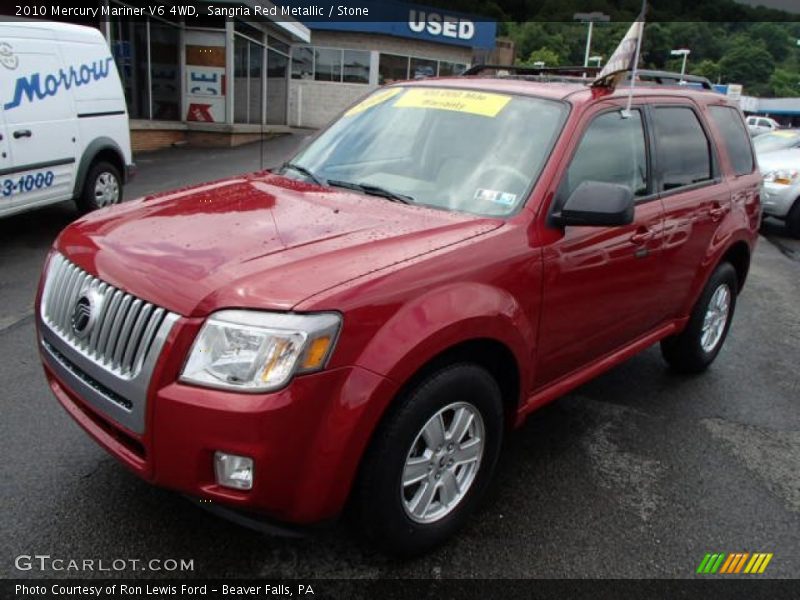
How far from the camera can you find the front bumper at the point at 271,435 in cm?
205

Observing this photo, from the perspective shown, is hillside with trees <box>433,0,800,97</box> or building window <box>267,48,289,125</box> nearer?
hillside with trees <box>433,0,800,97</box>

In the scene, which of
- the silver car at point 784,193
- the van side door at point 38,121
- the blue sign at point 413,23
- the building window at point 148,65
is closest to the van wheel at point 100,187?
the van side door at point 38,121

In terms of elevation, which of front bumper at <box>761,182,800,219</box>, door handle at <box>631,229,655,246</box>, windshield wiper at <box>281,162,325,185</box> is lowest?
front bumper at <box>761,182,800,219</box>

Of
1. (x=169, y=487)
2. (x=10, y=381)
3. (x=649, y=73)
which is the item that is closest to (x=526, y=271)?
(x=169, y=487)

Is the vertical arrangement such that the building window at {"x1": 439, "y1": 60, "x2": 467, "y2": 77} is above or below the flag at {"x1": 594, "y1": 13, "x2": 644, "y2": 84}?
above

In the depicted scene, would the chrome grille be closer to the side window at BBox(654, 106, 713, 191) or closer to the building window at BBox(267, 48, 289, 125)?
the side window at BBox(654, 106, 713, 191)

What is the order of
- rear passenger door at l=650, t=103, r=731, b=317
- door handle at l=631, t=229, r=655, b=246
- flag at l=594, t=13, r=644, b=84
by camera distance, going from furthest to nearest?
rear passenger door at l=650, t=103, r=731, b=317, door handle at l=631, t=229, r=655, b=246, flag at l=594, t=13, r=644, b=84

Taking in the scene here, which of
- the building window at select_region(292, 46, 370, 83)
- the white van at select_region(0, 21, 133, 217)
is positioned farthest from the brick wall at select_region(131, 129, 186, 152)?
the building window at select_region(292, 46, 370, 83)

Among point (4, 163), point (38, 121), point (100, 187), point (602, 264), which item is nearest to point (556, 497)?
point (602, 264)

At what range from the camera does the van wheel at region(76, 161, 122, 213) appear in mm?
7512

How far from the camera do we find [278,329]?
207 centimetres

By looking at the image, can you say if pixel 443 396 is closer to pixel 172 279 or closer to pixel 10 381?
pixel 172 279

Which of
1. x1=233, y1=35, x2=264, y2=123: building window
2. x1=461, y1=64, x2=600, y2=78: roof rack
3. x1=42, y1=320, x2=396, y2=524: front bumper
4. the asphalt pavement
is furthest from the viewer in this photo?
x1=233, y1=35, x2=264, y2=123: building window

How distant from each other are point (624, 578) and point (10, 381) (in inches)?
131
